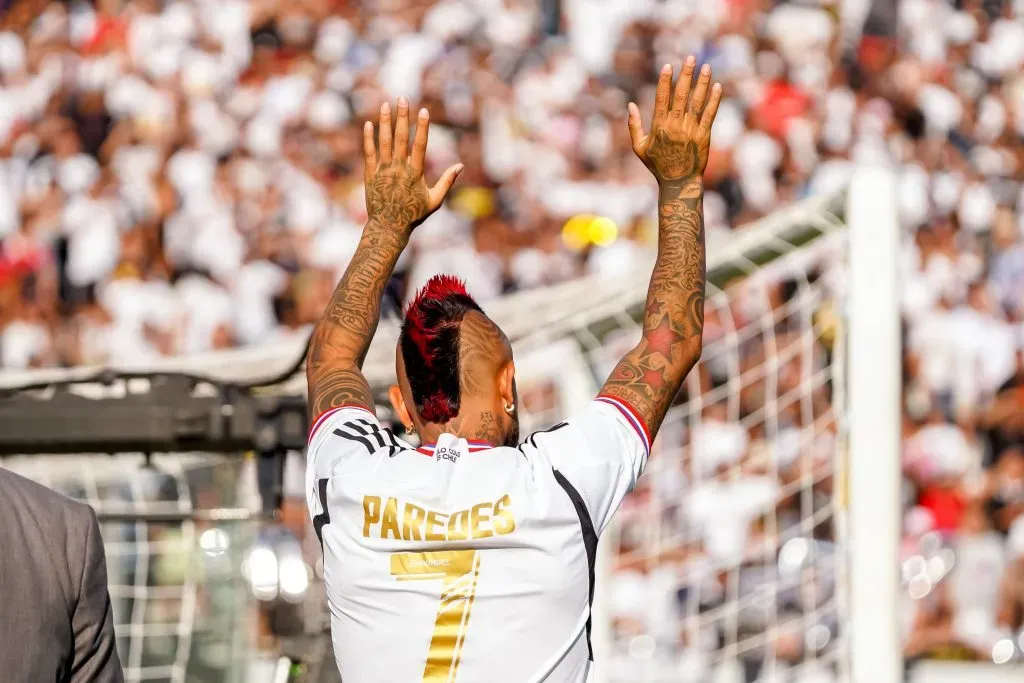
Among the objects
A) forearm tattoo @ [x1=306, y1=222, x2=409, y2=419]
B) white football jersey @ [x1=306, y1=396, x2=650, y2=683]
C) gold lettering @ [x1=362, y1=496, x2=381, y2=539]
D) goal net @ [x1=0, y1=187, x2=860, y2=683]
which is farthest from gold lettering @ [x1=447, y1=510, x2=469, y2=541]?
goal net @ [x1=0, y1=187, x2=860, y2=683]

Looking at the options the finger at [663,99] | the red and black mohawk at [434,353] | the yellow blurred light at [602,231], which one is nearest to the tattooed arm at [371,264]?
the red and black mohawk at [434,353]

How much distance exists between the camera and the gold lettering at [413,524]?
6.73 feet

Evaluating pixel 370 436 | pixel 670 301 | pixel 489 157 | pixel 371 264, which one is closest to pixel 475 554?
pixel 370 436

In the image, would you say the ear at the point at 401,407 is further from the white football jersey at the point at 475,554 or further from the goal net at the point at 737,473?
the goal net at the point at 737,473

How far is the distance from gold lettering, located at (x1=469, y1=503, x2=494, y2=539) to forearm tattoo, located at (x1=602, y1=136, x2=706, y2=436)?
0.28 m

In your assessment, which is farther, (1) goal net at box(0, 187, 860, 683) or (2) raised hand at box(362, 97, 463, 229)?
(1) goal net at box(0, 187, 860, 683)

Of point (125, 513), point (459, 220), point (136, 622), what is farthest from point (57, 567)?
point (459, 220)

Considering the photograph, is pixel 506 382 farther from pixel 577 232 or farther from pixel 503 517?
pixel 577 232

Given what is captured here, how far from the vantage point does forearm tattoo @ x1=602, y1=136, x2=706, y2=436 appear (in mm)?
2182

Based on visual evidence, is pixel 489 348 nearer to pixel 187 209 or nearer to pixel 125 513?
pixel 125 513

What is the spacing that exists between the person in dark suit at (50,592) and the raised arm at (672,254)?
0.79 m

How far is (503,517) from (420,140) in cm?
76

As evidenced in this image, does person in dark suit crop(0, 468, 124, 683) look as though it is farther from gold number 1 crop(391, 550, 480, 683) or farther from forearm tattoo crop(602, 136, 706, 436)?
forearm tattoo crop(602, 136, 706, 436)

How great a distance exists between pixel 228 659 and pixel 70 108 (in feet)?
23.5
